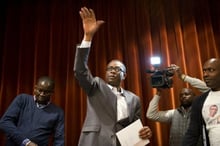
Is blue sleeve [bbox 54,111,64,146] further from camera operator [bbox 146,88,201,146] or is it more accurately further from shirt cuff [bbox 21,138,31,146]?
camera operator [bbox 146,88,201,146]

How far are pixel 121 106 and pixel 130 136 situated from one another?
0.78 feet

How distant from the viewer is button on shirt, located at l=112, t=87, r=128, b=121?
1617mm

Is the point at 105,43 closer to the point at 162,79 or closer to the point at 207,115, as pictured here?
the point at 162,79

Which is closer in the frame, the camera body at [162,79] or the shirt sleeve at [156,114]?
the camera body at [162,79]

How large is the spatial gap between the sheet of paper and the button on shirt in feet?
0.43

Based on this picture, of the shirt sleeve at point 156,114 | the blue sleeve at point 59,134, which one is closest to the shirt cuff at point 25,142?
the blue sleeve at point 59,134

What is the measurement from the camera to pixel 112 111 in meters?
1.59

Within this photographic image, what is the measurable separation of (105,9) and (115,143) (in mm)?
1821

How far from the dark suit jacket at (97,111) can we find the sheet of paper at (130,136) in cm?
9

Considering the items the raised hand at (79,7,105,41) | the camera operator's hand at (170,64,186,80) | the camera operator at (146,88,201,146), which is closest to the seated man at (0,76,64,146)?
the raised hand at (79,7,105,41)

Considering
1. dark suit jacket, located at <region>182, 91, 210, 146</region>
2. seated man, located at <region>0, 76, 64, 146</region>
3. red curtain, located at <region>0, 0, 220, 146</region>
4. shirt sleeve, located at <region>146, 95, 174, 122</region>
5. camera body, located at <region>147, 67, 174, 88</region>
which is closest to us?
dark suit jacket, located at <region>182, 91, 210, 146</region>

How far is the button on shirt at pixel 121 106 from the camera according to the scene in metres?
1.62

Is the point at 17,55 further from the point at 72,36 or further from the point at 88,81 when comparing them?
the point at 88,81

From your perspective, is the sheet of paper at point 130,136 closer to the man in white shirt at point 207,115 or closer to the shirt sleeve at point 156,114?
the man in white shirt at point 207,115
